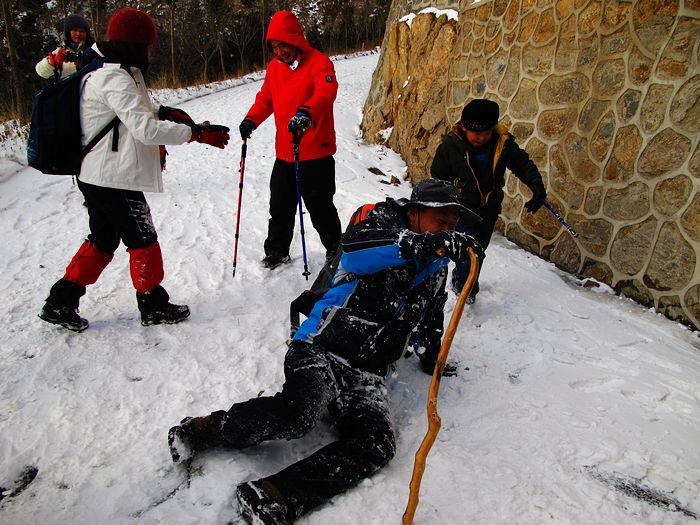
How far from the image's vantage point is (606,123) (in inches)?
159

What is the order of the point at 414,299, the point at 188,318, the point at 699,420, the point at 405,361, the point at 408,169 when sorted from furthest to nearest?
1. the point at 408,169
2. the point at 188,318
3. the point at 405,361
4. the point at 699,420
5. the point at 414,299

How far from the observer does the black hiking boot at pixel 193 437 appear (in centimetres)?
199

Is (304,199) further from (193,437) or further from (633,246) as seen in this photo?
(633,246)

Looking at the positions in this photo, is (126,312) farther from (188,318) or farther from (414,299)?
(414,299)

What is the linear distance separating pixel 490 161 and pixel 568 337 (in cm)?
143

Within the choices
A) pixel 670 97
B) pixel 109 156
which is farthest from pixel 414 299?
pixel 670 97

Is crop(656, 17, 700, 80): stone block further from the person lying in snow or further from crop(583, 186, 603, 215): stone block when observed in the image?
the person lying in snow

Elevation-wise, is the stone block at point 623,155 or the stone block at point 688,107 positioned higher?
the stone block at point 688,107

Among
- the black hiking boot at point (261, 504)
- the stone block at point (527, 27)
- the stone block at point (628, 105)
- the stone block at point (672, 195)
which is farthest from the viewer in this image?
the stone block at point (527, 27)

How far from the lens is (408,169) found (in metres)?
7.13

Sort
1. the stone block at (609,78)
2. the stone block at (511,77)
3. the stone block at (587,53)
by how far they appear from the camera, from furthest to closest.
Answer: the stone block at (511,77) → the stone block at (587,53) → the stone block at (609,78)

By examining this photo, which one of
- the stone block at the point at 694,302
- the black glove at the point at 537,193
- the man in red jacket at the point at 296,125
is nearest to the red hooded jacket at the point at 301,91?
the man in red jacket at the point at 296,125

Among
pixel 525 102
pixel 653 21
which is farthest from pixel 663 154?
pixel 525 102

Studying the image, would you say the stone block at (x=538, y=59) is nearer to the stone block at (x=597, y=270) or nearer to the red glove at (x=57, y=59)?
the stone block at (x=597, y=270)
